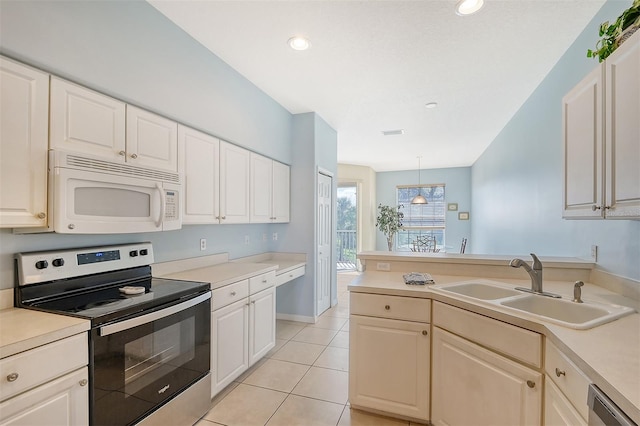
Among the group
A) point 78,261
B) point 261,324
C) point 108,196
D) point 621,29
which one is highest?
point 621,29

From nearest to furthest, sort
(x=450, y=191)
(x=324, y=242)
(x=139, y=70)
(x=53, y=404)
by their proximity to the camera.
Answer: (x=53, y=404) < (x=139, y=70) < (x=324, y=242) < (x=450, y=191)

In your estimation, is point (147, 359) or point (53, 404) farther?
point (147, 359)

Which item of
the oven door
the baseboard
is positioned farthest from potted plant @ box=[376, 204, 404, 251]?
the oven door

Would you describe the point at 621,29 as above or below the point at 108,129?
above

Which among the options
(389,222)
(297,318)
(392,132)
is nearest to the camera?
(297,318)

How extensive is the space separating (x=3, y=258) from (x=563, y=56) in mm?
4136

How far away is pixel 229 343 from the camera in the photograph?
231 cm

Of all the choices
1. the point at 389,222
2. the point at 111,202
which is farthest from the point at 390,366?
the point at 389,222

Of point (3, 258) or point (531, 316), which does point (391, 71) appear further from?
point (3, 258)

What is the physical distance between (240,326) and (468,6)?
112 inches

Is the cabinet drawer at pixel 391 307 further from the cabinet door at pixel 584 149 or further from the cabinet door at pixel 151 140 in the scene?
the cabinet door at pixel 151 140

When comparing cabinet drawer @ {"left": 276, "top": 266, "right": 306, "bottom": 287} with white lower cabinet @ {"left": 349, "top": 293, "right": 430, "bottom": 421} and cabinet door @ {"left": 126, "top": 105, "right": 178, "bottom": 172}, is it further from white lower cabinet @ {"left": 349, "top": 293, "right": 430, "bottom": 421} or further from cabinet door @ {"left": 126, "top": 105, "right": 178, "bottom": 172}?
cabinet door @ {"left": 126, "top": 105, "right": 178, "bottom": 172}

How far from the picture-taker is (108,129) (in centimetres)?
175

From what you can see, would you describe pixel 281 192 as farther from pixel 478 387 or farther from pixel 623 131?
pixel 623 131
